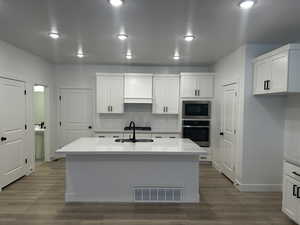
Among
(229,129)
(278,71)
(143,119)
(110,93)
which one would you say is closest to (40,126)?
(110,93)

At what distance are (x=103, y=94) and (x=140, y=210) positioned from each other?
10.9 feet

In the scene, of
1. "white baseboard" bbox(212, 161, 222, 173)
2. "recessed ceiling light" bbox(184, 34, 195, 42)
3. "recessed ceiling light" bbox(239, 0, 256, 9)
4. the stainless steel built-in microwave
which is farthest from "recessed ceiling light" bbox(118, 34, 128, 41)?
"white baseboard" bbox(212, 161, 222, 173)

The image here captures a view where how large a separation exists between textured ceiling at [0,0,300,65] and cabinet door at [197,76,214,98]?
1176 millimetres

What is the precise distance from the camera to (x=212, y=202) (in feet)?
11.5

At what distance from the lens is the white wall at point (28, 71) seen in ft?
13.1

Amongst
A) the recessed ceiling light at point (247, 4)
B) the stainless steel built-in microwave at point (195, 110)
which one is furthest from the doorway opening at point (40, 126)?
the recessed ceiling light at point (247, 4)

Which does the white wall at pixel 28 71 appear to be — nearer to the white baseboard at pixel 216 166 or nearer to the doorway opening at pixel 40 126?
the doorway opening at pixel 40 126

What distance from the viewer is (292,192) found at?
2.83 m

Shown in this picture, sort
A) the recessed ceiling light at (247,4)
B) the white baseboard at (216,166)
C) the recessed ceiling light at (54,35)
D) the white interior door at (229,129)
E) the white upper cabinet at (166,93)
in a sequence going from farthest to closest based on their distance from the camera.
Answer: the white upper cabinet at (166,93)
the white baseboard at (216,166)
the white interior door at (229,129)
the recessed ceiling light at (54,35)
the recessed ceiling light at (247,4)

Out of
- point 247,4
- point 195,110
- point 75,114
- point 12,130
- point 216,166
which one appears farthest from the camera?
point 75,114

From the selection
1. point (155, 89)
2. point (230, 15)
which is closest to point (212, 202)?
point (230, 15)

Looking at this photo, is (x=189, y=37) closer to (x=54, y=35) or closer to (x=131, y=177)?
(x=54, y=35)

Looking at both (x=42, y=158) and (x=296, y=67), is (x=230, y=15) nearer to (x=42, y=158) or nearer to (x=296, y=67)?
(x=296, y=67)

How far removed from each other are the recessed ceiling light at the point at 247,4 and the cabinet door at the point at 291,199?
2101 millimetres
